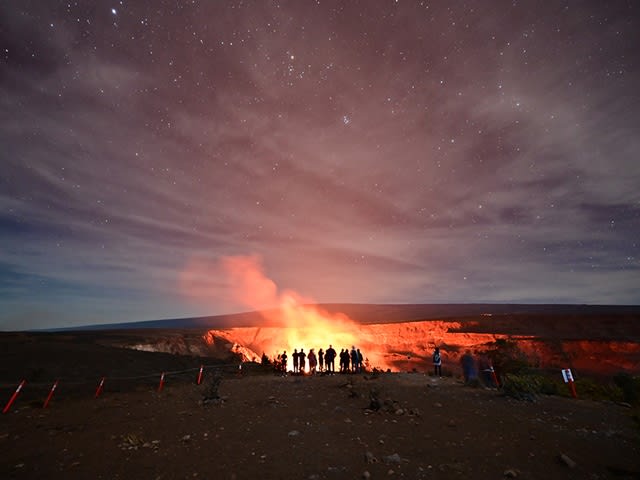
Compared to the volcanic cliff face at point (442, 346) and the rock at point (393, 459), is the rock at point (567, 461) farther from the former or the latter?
the volcanic cliff face at point (442, 346)

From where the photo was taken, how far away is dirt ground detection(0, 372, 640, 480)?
6336mm

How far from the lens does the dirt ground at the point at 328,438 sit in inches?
249

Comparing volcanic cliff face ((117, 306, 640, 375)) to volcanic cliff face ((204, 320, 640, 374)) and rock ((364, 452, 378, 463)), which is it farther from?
rock ((364, 452, 378, 463))

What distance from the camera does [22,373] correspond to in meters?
19.5

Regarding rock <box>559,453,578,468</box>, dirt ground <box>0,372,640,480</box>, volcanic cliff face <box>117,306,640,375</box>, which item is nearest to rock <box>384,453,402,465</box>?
dirt ground <box>0,372,640,480</box>

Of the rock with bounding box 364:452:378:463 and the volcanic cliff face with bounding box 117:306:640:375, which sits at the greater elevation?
the volcanic cliff face with bounding box 117:306:640:375

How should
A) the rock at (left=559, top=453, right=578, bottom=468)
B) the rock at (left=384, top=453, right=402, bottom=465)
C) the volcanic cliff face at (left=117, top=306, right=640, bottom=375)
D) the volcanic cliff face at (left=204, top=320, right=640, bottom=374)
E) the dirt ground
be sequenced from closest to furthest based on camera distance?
the rock at (left=559, top=453, right=578, bottom=468), the dirt ground, the rock at (left=384, top=453, right=402, bottom=465), the volcanic cliff face at (left=204, top=320, right=640, bottom=374), the volcanic cliff face at (left=117, top=306, right=640, bottom=375)

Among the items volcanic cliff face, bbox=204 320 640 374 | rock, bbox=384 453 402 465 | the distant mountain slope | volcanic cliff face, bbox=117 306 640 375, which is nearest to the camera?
rock, bbox=384 453 402 465

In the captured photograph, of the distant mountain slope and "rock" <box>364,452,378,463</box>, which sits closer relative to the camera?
"rock" <box>364,452,378,463</box>

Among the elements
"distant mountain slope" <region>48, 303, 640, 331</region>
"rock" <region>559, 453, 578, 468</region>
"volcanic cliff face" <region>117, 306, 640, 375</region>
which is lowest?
"rock" <region>559, 453, 578, 468</region>

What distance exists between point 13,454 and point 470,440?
10580 mm

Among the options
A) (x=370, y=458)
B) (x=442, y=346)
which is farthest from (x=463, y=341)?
(x=370, y=458)

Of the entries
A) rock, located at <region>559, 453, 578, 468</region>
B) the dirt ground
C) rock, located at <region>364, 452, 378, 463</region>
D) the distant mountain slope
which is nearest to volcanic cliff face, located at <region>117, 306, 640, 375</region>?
the distant mountain slope

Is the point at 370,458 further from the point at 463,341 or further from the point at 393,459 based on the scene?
the point at 463,341
